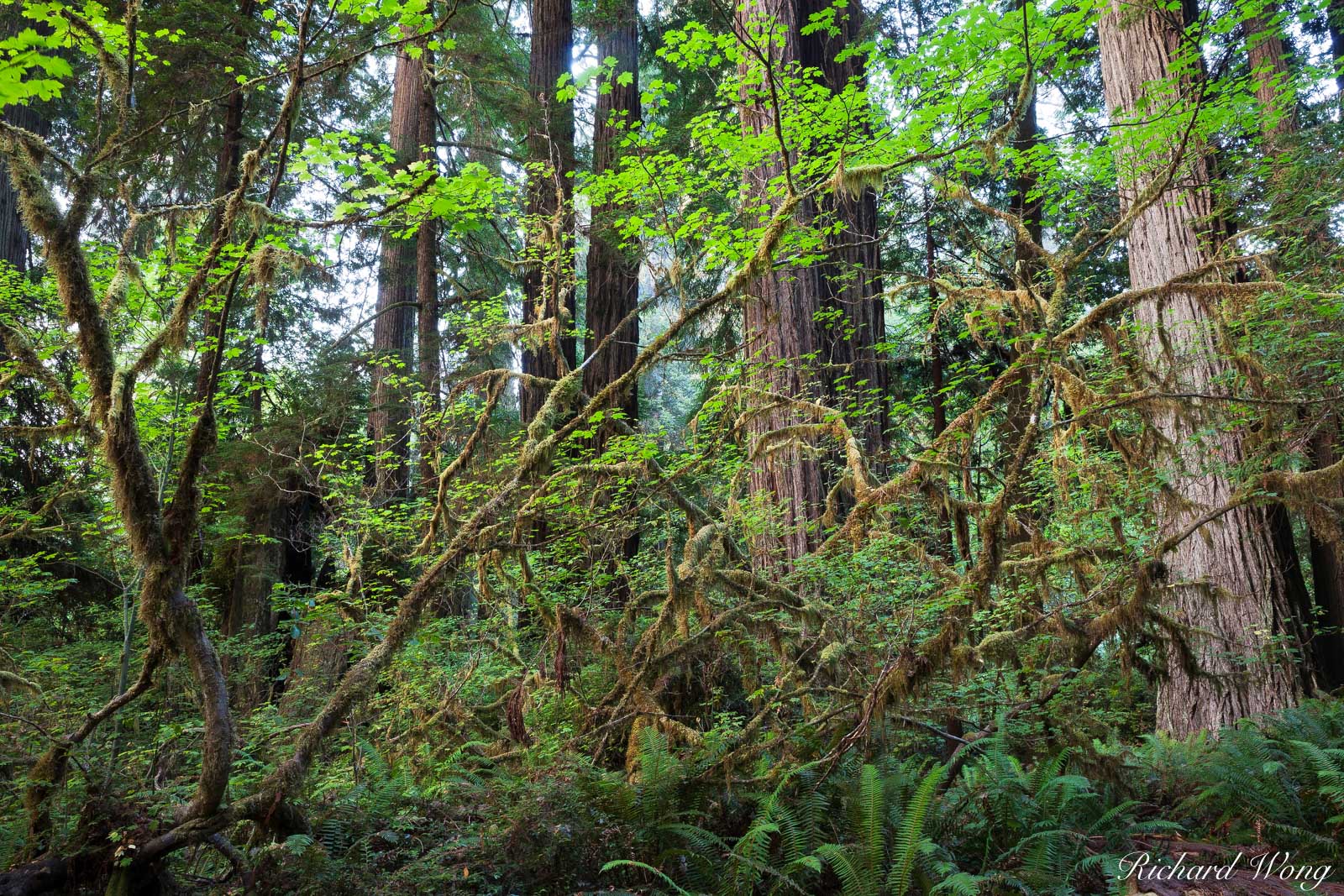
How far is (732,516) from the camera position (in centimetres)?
668

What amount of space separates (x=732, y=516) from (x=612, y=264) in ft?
17.2

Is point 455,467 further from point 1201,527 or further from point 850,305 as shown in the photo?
point 1201,527

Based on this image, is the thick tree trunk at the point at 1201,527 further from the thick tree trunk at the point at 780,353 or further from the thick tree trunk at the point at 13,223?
the thick tree trunk at the point at 13,223

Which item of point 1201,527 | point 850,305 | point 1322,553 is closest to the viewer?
point 1201,527

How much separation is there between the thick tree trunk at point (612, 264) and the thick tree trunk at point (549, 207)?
44 centimetres

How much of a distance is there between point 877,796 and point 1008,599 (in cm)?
218

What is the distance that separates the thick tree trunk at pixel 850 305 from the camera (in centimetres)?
812

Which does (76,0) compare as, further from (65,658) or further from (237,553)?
(237,553)

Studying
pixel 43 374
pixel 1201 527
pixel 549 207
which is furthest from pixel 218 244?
A: pixel 1201 527

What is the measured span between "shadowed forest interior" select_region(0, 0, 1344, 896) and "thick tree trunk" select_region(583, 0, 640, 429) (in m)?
0.15

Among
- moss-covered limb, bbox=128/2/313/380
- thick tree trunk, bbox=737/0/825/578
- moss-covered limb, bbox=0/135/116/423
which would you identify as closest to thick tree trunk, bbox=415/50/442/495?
thick tree trunk, bbox=737/0/825/578

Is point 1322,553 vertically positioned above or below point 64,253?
below

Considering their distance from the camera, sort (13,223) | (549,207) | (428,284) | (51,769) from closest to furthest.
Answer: (51,769) → (13,223) → (549,207) → (428,284)

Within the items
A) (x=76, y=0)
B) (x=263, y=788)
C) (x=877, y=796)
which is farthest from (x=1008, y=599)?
(x=76, y=0)
